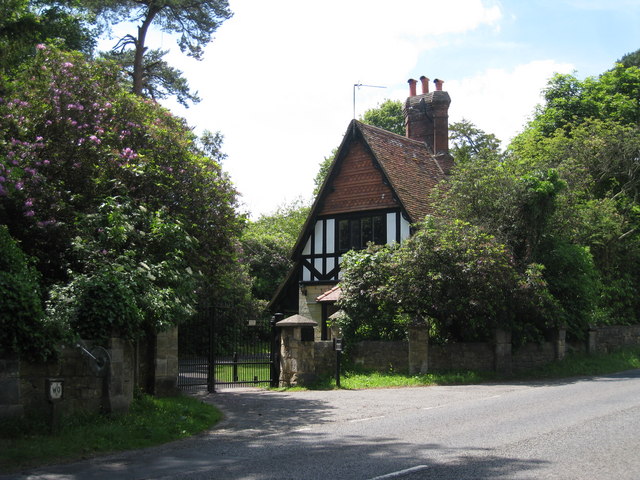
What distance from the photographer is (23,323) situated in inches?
356

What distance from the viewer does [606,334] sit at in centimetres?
2491

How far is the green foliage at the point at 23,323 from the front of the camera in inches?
352

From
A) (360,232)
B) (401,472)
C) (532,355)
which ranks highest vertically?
(360,232)

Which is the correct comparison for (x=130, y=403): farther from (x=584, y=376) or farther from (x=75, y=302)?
(x=584, y=376)

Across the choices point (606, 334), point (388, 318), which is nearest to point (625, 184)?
point (606, 334)

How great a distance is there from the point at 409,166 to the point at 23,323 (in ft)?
68.9

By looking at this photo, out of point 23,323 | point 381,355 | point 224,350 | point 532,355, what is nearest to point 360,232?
point 381,355

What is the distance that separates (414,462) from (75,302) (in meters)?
5.95

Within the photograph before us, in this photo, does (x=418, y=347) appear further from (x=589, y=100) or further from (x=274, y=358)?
(x=589, y=100)

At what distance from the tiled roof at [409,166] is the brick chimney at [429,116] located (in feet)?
2.97

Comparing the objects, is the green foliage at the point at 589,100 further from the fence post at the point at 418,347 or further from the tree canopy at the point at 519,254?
the fence post at the point at 418,347

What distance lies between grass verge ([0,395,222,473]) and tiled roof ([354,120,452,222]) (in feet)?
49.8

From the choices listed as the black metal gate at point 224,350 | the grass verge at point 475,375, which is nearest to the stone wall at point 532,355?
the grass verge at point 475,375

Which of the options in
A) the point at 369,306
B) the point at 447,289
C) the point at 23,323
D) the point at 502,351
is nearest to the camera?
the point at 23,323
